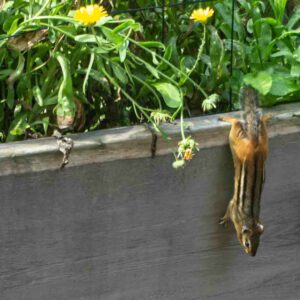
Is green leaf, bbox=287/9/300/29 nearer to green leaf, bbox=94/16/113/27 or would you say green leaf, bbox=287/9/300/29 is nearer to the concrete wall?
the concrete wall

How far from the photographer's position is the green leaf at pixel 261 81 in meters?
4.10

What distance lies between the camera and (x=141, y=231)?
4.02 metres

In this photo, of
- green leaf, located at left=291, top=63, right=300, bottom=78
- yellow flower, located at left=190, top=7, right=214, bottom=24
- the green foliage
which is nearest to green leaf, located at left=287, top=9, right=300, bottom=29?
the green foliage

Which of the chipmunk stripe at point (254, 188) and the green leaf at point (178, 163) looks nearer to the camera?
the green leaf at point (178, 163)

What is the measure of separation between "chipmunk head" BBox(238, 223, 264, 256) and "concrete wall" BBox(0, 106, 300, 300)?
10 cm

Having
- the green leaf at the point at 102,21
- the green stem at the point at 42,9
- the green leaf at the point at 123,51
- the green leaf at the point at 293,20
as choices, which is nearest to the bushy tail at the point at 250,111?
the green leaf at the point at 293,20

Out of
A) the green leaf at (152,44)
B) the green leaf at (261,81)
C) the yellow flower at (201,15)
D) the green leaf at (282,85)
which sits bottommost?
the green leaf at (282,85)

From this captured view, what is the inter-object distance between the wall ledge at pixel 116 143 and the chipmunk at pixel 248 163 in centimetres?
6

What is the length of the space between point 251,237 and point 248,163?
307 millimetres

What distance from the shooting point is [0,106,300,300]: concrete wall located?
3824 mm

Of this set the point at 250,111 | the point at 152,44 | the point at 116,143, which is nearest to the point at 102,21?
the point at 152,44

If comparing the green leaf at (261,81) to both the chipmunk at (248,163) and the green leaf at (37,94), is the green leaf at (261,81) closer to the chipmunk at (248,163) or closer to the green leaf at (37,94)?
the chipmunk at (248,163)

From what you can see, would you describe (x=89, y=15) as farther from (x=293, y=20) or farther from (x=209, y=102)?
(x=293, y=20)

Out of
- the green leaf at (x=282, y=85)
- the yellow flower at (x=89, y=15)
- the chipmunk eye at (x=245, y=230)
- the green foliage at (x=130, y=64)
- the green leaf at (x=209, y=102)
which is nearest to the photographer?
the yellow flower at (x=89, y=15)
